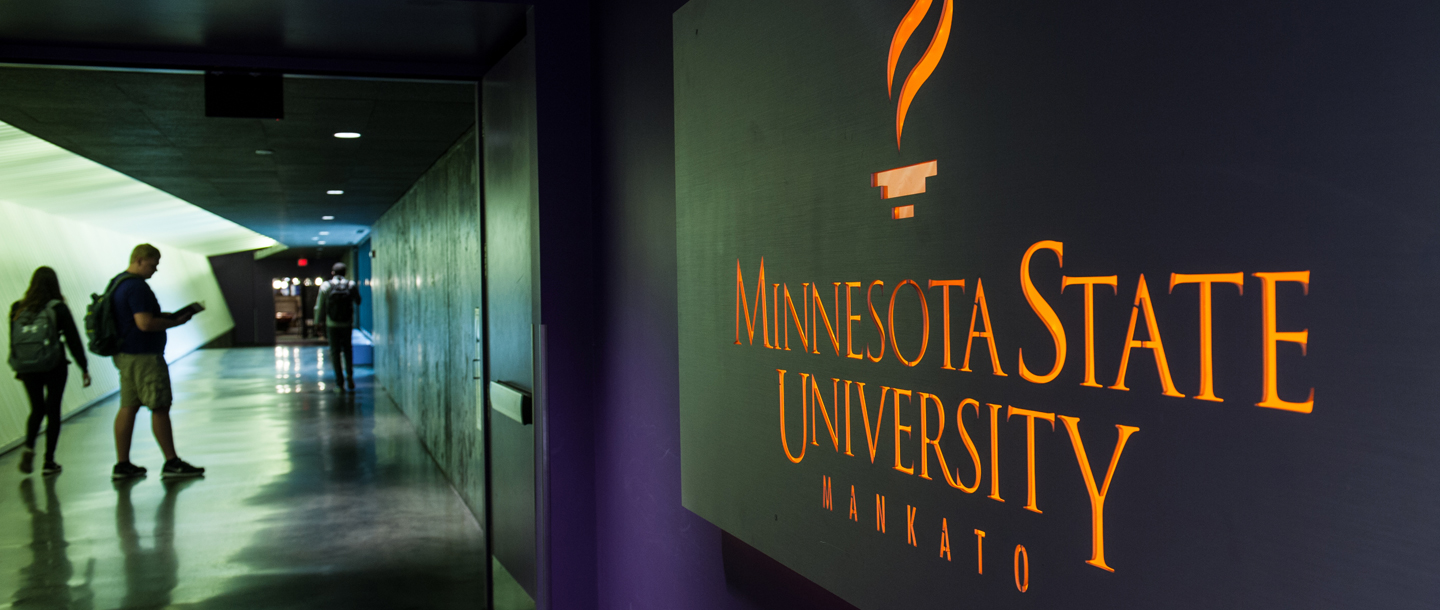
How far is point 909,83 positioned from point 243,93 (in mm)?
3162

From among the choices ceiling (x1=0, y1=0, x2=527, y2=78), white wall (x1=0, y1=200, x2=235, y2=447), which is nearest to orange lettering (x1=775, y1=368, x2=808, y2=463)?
ceiling (x1=0, y1=0, x2=527, y2=78)

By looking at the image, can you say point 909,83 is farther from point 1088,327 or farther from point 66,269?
point 66,269

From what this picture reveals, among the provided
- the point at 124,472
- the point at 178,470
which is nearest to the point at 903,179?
the point at 178,470

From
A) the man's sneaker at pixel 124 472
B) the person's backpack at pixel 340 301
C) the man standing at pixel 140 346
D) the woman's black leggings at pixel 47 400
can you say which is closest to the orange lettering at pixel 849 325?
the man standing at pixel 140 346

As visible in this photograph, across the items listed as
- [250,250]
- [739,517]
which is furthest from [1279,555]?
[250,250]

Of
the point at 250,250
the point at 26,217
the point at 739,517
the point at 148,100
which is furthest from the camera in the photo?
the point at 250,250

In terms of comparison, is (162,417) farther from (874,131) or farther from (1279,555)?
(1279,555)

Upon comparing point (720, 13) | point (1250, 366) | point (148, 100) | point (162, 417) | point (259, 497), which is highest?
point (148, 100)

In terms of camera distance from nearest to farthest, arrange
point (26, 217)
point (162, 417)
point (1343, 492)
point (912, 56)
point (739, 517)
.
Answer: point (1343, 492)
point (912, 56)
point (739, 517)
point (162, 417)
point (26, 217)

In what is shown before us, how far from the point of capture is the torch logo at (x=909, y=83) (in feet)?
4.16

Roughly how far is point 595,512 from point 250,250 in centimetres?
2848

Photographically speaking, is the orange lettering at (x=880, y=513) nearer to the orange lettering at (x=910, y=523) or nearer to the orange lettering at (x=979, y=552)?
the orange lettering at (x=910, y=523)

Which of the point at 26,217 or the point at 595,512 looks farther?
the point at 26,217

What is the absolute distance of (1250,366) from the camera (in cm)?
88
